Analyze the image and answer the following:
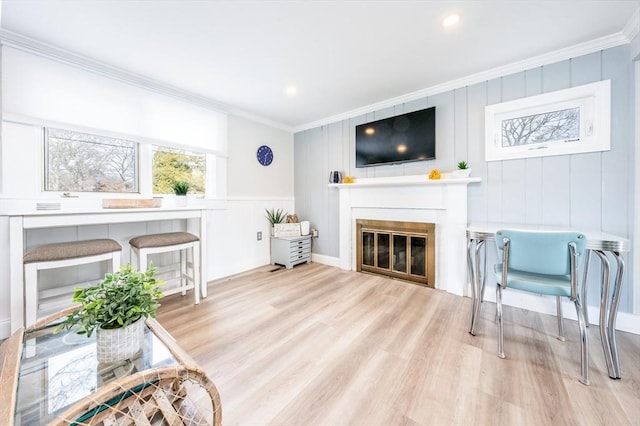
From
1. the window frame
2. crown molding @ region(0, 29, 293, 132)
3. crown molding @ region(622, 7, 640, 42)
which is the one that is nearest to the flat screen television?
crown molding @ region(622, 7, 640, 42)

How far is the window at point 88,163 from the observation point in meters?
2.04

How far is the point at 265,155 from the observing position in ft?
12.1

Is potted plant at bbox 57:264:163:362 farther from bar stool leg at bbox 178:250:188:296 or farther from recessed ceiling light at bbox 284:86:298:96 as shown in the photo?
recessed ceiling light at bbox 284:86:298:96

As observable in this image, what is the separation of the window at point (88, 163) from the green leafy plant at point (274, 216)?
1.73 meters

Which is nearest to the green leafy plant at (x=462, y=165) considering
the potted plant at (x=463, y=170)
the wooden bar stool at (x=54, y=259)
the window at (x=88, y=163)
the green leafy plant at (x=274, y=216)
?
the potted plant at (x=463, y=170)

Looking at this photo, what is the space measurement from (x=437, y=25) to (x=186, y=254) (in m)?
3.13

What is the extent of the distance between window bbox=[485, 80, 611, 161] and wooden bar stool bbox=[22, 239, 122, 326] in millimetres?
3543

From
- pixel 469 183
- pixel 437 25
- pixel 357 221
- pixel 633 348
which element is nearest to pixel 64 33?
pixel 437 25

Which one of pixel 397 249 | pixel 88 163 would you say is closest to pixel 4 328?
pixel 88 163

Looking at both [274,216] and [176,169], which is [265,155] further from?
[176,169]

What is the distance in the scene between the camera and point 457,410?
1.13 meters

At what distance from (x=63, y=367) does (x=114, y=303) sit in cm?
32

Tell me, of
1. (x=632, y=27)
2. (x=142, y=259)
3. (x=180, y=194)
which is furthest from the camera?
(x=180, y=194)

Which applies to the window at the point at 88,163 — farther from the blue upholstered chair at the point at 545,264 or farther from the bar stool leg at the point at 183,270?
the blue upholstered chair at the point at 545,264
